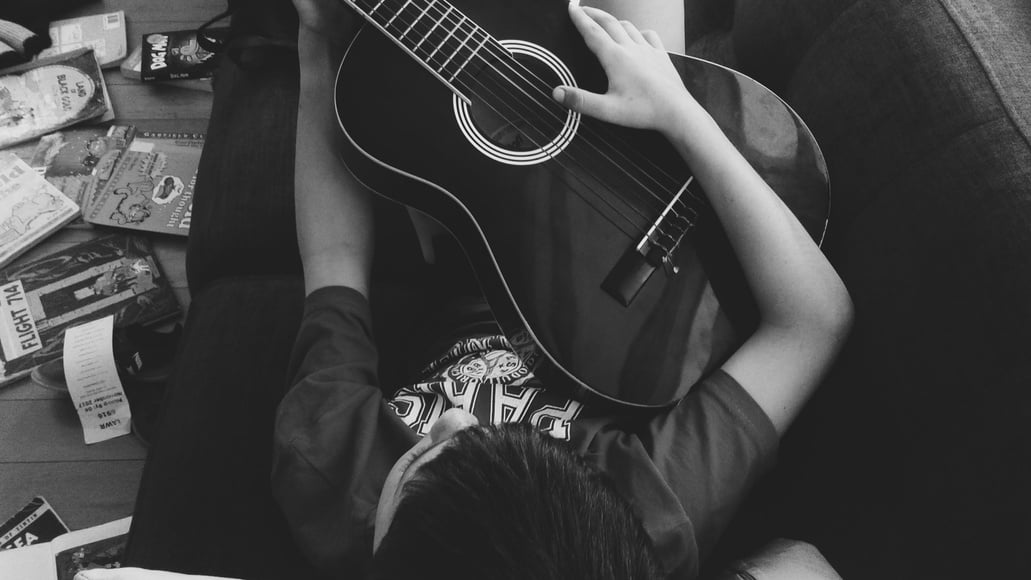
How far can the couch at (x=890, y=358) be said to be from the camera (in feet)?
2.07

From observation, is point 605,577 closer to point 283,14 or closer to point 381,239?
point 381,239

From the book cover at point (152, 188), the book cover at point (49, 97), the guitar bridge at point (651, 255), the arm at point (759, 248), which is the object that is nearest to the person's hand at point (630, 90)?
the arm at point (759, 248)

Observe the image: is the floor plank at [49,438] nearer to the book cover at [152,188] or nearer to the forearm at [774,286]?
the book cover at [152,188]

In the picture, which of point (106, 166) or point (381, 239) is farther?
point (106, 166)

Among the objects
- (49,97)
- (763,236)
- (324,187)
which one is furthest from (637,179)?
(49,97)

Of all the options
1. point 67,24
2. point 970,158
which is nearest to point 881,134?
point 970,158

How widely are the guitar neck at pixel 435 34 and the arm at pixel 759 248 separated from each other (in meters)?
0.13

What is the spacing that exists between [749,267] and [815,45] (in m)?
0.36

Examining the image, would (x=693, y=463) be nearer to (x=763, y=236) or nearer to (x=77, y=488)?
(x=763, y=236)

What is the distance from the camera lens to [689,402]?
746 millimetres

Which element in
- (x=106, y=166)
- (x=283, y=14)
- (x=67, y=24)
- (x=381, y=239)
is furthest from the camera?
(x=67, y=24)

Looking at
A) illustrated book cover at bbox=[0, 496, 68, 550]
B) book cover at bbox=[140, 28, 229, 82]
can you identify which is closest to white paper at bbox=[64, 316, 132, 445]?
illustrated book cover at bbox=[0, 496, 68, 550]

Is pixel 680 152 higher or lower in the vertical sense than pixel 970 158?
lower

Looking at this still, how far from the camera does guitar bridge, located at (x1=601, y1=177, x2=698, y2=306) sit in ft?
2.56
